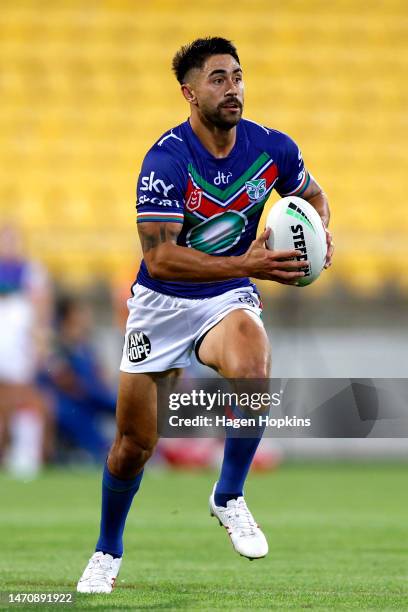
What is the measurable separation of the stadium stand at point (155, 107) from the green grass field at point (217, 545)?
3746 millimetres

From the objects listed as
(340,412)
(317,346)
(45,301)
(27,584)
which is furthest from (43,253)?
(27,584)

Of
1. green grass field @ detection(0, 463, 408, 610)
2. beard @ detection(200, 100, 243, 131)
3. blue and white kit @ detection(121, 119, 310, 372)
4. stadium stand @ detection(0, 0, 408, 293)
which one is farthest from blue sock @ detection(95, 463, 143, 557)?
stadium stand @ detection(0, 0, 408, 293)

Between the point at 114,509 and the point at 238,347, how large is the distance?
0.95m

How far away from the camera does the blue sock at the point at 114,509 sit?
18.5 feet

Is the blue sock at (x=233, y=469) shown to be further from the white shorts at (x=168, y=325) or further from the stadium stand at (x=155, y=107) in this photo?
the stadium stand at (x=155, y=107)

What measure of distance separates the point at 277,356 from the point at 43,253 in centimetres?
289

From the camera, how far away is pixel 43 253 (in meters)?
14.6

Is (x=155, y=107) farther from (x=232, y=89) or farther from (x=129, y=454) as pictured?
(x=129, y=454)

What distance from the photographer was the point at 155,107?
17.1 meters

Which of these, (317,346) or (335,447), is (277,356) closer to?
(317,346)

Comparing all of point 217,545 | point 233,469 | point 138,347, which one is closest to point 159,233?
point 138,347

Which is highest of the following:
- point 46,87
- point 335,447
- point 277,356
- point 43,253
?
point 46,87

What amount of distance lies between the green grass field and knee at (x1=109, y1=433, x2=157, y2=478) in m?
0.50

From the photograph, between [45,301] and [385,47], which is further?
[385,47]
